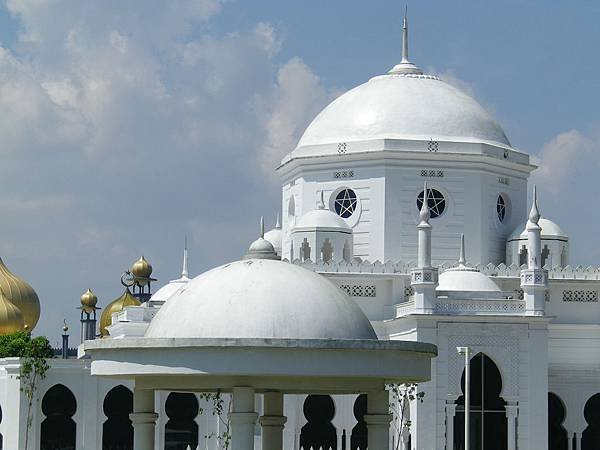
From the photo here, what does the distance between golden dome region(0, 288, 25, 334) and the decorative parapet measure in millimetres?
14871

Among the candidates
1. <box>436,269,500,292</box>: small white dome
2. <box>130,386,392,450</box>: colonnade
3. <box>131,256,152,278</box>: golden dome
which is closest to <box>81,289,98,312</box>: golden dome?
<box>131,256,152,278</box>: golden dome

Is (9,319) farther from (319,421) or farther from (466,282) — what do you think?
(466,282)

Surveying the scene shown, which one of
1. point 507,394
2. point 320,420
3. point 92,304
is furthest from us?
point 92,304

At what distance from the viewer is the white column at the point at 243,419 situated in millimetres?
24141

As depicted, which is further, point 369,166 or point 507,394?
point 369,166

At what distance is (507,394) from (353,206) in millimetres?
9629

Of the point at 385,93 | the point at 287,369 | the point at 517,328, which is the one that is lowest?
the point at 287,369

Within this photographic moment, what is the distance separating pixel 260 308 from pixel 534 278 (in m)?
32.3

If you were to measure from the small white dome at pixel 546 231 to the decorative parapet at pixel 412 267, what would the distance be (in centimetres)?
138

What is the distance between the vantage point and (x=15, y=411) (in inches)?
2304

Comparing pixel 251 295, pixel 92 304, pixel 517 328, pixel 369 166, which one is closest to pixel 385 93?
pixel 369 166

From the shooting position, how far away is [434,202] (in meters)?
60.7

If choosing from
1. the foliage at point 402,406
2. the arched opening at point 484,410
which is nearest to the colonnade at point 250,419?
the foliage at point 402,406

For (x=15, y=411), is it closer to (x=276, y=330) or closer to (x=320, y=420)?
(x=320, y=420)
